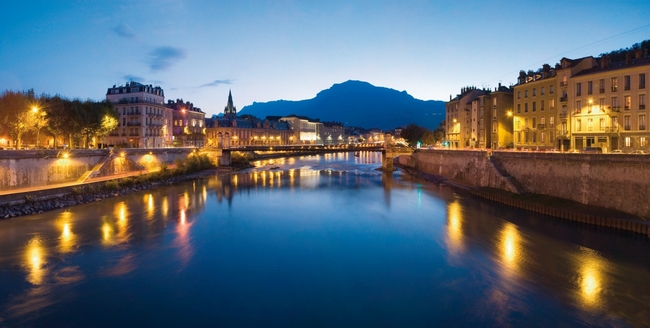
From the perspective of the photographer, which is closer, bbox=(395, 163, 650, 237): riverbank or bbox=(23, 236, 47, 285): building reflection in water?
bbox=(23, 236, 47, 285): building reflection in water

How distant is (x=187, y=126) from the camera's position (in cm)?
9062

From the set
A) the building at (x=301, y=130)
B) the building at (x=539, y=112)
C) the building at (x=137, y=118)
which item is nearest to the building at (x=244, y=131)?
the building at (x=301, y=130)

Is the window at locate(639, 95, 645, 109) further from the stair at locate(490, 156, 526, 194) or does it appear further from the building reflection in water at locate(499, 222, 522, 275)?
the building reflection in water at locate(499, 222, 522, 275)

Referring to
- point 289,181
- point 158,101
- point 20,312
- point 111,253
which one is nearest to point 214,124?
point 158,101

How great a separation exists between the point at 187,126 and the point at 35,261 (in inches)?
2986

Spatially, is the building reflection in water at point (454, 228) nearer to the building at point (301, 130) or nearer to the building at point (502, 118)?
the building at point (502, 118)

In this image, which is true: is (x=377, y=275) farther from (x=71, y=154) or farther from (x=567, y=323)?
(x=71, y=154)

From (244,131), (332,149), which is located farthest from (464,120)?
(244,131)

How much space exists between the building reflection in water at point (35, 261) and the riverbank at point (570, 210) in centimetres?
2793

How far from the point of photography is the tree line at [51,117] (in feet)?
124

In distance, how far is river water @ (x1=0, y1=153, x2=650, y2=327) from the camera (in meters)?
13.4

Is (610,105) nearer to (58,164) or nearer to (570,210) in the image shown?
(570,210)

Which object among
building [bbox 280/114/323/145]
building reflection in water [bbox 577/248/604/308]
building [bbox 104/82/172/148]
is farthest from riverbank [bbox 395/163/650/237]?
building [bbox 280/114/323/145]

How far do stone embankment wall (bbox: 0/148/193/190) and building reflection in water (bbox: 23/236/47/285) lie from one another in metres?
12.8
